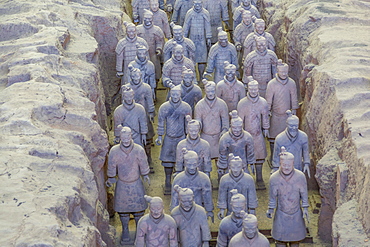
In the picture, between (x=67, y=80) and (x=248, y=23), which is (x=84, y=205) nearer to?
(x=67, y=80)

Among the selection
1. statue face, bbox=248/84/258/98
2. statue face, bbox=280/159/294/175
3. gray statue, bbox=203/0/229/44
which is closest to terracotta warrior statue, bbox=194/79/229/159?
statue face, bbox=248/84/258/98

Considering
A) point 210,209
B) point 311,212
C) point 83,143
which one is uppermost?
point 83,143

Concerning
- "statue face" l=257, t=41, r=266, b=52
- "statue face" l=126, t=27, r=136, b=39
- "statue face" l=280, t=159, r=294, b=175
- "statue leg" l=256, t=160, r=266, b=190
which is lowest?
"statue leg" l=256, t=160, r=266, b=190

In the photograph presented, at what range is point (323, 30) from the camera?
35.0 feet

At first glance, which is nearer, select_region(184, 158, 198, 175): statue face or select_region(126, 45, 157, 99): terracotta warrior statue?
select_region(184, 158, 198, 175): statue face

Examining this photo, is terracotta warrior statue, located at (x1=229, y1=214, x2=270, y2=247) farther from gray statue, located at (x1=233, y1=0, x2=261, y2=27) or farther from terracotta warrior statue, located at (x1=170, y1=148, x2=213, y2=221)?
gray statue, located at (x1=233, y1=0, x2=261, y2=27)

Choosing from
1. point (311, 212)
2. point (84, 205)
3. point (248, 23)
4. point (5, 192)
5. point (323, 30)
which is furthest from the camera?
point (248, 23)

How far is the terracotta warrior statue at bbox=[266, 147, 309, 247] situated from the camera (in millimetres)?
7805

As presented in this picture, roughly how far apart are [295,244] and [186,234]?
1.31 m

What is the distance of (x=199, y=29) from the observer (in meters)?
11.9

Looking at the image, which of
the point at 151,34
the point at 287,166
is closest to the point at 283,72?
the point at 287,166

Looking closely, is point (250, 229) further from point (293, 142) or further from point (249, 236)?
point (293, 142)

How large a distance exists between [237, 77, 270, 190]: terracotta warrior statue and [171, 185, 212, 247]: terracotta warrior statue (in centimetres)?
208

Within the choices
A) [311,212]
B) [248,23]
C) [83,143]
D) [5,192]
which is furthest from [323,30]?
[5,192]
